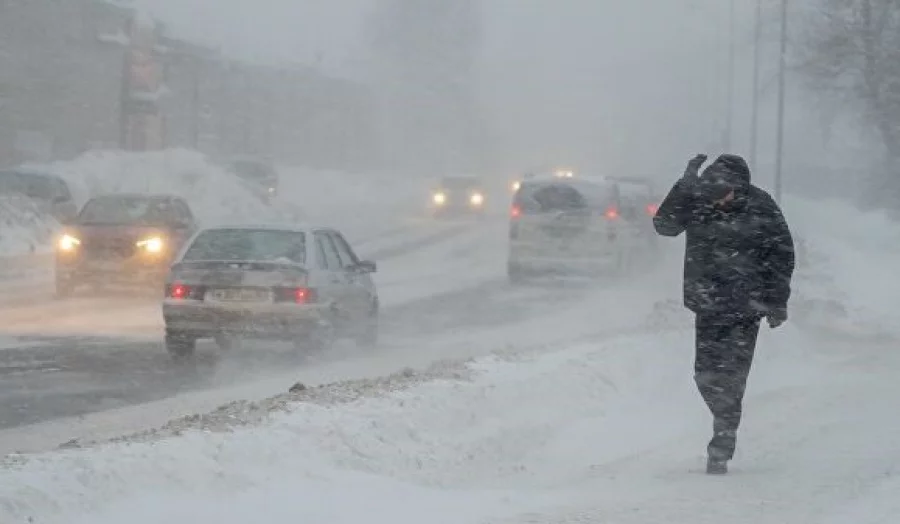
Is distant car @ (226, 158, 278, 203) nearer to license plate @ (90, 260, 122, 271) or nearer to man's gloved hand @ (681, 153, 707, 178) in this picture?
license plate @ (90, 260, 122, 271)

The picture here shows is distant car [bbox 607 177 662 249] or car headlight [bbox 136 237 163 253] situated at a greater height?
distant car [bbox 607 177 662 249]

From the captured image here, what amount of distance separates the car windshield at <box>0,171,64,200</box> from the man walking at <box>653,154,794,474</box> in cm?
2737

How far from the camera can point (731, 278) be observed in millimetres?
8836

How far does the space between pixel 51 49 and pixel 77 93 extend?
185 cm

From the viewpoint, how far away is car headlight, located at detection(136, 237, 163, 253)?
2205 cm

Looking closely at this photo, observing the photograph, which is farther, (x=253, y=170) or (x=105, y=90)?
(x=253, y=170)

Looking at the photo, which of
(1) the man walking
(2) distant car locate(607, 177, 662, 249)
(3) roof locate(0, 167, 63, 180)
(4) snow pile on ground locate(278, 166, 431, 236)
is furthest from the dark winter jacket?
(4) snow pile on ground locate(278, 166, 431, 236)

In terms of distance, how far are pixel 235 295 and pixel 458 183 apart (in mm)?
41893

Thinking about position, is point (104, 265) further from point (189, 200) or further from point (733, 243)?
point (189, 200)

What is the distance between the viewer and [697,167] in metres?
9.05

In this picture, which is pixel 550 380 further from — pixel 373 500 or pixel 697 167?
pixel 373 500

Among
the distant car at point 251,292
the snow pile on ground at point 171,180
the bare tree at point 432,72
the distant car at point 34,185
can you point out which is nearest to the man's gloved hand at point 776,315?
the distant car at point 251,292

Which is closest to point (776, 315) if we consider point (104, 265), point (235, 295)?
point (235, 295)

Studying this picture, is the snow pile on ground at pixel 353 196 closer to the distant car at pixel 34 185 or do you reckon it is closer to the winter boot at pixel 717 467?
the distant car at pixel 34 185
